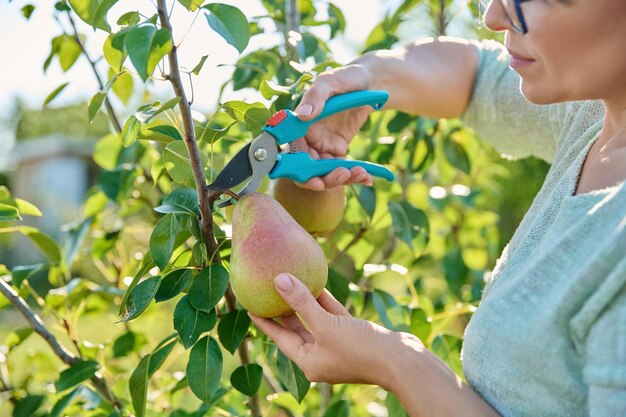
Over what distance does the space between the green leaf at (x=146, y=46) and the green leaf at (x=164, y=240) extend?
19 cm

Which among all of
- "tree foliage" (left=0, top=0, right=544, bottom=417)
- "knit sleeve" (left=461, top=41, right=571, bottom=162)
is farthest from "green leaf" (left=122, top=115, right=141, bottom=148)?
"knit sleeve" (left=461, top=41, right=571, bottom=162)

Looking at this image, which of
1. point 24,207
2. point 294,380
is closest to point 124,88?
point 24,207

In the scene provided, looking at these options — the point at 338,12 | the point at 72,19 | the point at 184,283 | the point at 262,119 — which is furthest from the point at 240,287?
the point at 338,12

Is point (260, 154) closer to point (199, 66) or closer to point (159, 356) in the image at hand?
point (199, 66)

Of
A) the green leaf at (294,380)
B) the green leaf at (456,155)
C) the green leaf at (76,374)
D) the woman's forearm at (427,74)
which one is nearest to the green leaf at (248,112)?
the woman's forearm at (427,74)

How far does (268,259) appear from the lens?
86 centimetres

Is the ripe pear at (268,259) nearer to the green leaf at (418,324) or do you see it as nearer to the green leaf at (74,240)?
the green leaf at (418,324)

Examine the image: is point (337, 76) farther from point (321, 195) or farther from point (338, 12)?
point (338, 12)

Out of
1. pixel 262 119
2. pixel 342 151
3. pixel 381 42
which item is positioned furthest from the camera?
pixel 381 42

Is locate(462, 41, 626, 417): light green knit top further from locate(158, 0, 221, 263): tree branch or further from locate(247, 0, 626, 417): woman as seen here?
locate(158, 0, 221, 263): tree branch

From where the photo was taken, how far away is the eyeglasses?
79 cm

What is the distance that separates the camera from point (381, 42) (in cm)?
141

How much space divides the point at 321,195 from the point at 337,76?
0.52 ft

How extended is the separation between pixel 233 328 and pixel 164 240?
159 millimetres
